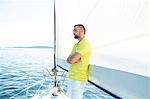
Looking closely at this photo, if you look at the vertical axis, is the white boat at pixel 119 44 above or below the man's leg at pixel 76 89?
above

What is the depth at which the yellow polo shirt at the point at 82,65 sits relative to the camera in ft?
6.86

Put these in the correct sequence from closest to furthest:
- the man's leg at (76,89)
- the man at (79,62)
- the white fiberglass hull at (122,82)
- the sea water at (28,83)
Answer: the white fiberglass hull at (122,82) → the man at (79,62) → the man's leg at (76,89) → the sea water at (28,83)

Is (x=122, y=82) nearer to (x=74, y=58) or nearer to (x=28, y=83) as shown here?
(x=74, y=58)

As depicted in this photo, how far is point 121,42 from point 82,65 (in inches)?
31.6

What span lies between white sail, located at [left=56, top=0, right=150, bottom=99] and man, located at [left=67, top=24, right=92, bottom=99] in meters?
0.11

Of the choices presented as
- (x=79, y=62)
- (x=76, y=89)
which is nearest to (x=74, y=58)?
(x=79, y=62)

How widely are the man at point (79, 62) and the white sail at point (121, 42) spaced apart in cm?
11

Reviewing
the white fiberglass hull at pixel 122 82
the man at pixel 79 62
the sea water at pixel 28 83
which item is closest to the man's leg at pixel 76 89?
the man at pixel 79 62

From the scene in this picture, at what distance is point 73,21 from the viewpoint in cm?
243

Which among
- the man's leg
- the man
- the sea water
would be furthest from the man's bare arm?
the sea water

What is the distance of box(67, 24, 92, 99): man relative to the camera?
209cm

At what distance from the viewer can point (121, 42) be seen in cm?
146

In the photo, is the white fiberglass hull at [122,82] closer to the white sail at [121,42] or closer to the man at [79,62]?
the white sail at [121,42]

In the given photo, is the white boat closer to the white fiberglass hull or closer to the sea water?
the white fiberglass hull
